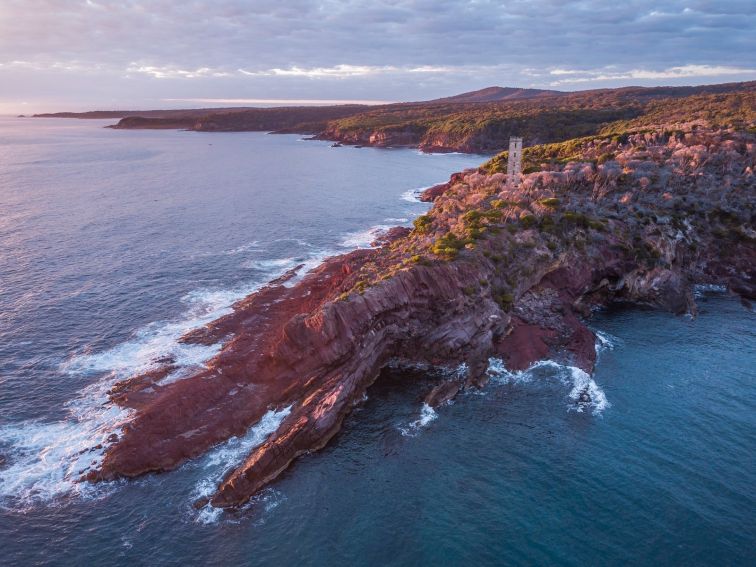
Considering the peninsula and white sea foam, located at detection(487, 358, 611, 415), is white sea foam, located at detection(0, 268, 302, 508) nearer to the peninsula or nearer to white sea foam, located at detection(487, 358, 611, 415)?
the peninsula

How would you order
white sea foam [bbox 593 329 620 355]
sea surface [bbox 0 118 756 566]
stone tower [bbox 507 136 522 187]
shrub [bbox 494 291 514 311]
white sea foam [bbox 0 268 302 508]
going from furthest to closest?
1. stone tower [bbox 507 136 522 187]
2. shrub [bbox 494 291 514 311]
3. white sea foam [bbox 593 329 620 355]
4. white sea foam [bbox 0 268 302 508]
5. sea surface [bbox 0 118 756 566]

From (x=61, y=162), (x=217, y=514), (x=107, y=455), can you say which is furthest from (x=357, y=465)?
(x=61, y=162)

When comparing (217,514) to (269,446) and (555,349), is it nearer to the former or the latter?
(269,446)

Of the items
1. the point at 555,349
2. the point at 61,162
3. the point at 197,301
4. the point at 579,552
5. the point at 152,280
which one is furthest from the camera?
the point at 61,162

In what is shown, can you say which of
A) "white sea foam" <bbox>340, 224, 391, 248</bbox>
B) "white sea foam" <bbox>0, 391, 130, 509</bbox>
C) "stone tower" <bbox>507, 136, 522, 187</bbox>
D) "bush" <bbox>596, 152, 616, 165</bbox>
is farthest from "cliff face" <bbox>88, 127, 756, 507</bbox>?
"white sea foam" <bbox>340, 224, 391, 248</bbox>

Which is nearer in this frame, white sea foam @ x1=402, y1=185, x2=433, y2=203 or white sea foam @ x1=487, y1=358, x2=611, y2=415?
white sea foam @ x1=487, y1=358, x2=611, y2=415

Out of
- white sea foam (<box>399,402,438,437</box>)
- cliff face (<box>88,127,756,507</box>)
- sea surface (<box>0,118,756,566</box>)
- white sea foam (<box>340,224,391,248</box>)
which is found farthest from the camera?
white sea foam (<box>340,224,391,248</box>)

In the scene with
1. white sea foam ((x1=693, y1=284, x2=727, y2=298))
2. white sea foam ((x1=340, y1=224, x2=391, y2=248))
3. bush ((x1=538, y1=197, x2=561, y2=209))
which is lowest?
white sea foam ((x1=693, y1=284, x2=727, y2=298))
